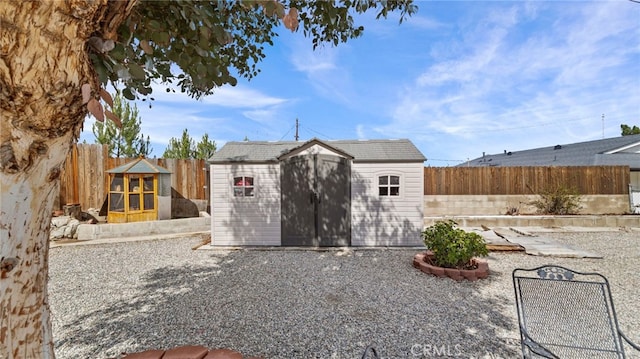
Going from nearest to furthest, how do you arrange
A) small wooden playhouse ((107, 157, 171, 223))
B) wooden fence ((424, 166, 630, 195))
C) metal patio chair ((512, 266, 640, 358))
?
→ metal patio chair ((512, 266, 640, 358)), small wooden playhouse ((107, 157, 171, 223)), wooden fence ((424, 166, 630, 195))

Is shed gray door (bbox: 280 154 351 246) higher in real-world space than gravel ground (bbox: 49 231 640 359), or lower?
higher

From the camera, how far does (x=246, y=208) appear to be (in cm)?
711

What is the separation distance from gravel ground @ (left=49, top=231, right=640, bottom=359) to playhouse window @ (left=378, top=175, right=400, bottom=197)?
164 cm

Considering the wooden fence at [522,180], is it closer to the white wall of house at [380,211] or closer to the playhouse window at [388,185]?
the white wall of house at [380,211]

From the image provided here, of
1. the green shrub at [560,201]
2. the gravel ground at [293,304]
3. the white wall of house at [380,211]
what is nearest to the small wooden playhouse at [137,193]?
the gravel ground at [293,304]

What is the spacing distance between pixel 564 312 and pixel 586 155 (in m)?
19.3

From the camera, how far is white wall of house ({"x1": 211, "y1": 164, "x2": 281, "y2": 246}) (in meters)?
7.05

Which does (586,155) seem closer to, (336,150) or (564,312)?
(336,150)

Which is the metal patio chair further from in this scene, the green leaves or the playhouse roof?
the playhouse roof

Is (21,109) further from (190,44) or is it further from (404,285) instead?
(404,285)

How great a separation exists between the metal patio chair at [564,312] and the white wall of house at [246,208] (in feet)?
17.5

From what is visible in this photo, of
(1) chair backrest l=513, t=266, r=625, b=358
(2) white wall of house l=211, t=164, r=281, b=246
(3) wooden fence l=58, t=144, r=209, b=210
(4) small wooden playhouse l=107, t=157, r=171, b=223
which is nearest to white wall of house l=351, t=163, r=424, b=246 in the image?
(2) white wall of house l=211, t=164, r=281, b=246

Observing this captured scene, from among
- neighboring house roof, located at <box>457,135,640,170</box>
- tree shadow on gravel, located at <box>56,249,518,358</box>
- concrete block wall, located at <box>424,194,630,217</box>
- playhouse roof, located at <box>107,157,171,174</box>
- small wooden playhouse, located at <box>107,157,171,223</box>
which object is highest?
neighboring house roof, located at <box>457,135,640,170</box>

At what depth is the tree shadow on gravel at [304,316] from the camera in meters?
2.79
